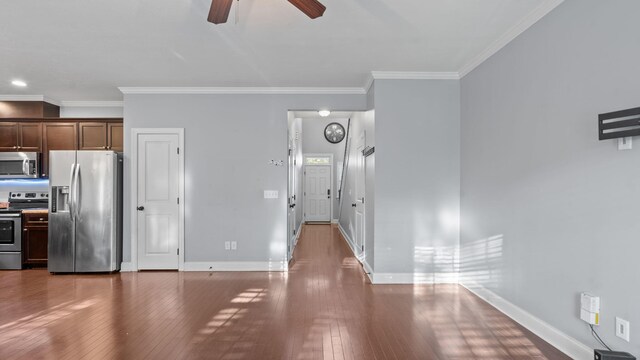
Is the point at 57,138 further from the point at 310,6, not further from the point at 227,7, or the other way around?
the point at 310,6

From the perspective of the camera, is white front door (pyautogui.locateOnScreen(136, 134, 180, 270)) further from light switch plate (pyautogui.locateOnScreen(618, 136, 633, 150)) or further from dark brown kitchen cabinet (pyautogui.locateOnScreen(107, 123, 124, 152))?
light switch plate (pyautogui.locateOnScreen(618, 136, 633, 150))

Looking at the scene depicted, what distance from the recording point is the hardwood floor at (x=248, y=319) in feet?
8.82

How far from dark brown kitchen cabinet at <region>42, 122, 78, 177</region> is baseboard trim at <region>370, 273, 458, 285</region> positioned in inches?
195

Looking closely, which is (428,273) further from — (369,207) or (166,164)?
(166,164)

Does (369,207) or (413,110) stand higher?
(413,110)

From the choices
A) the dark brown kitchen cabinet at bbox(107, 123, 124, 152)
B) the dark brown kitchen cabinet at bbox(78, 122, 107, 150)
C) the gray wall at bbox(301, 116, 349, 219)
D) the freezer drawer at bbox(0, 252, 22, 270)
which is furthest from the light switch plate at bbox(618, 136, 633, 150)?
the gray wall at bbox(301, 116, 349, 219)

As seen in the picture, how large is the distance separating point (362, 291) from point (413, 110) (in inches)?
93.1

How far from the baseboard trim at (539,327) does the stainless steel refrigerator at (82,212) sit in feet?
16.2

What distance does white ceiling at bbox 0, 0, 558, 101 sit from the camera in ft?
9.41

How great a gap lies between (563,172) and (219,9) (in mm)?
2703

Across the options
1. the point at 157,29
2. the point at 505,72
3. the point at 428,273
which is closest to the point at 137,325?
the point at 157,29

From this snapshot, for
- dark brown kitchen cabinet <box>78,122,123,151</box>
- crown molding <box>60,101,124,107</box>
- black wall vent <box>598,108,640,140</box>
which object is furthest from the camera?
crown molding <box>60,101,124,107</box>

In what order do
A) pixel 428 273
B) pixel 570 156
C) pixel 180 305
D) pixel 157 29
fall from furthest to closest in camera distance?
1. pixel 428 273
2. pixel 180 305
3. pixel 157 29
4. pixel 570 156

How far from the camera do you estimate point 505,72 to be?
345 cm
